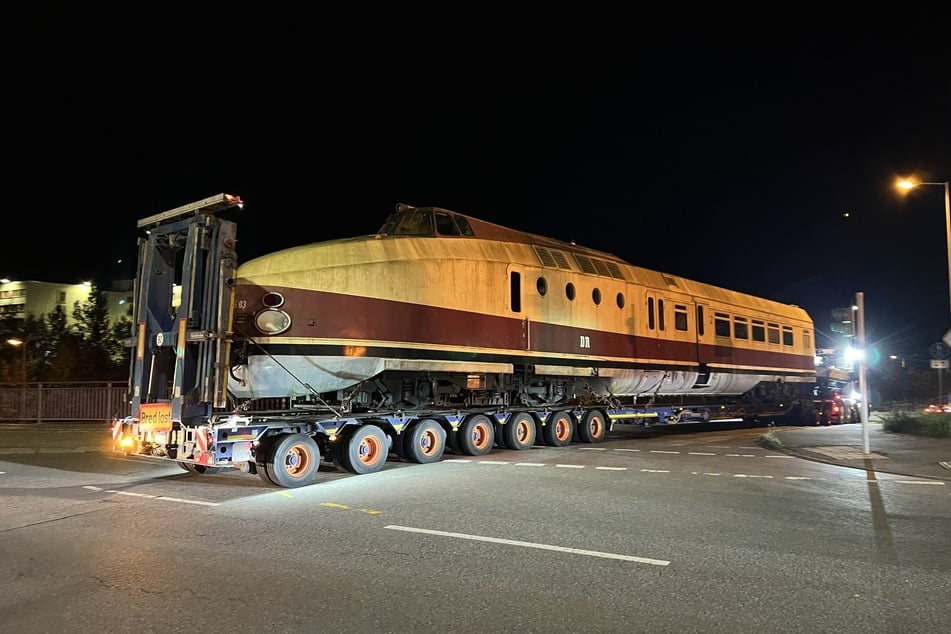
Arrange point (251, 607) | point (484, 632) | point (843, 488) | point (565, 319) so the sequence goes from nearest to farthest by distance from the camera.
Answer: point (484, 632), point (251, 607), point (843, 488), point (565, 319)

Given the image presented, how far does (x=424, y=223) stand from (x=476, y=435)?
14.5 feet

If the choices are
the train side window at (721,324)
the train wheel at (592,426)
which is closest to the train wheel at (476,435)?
the train wheel at (592,426)

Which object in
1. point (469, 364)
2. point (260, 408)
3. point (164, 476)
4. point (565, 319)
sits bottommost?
point (164, 476)

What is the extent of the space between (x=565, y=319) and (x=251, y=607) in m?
10.9

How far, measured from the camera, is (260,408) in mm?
11523

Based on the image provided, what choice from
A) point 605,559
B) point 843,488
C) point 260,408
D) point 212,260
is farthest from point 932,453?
point 212,260

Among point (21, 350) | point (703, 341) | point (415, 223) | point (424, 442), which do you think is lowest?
point (424, 442)

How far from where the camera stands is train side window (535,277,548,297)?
1416 cm

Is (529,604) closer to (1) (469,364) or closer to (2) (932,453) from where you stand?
(1) (469,364)

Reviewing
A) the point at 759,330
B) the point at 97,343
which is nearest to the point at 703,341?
the point at 759,330

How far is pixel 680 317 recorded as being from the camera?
1861 cm

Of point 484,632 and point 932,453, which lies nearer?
point 484,632

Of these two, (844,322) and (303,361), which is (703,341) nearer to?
(844,322)

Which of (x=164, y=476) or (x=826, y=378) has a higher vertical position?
(x=826, y=378)
